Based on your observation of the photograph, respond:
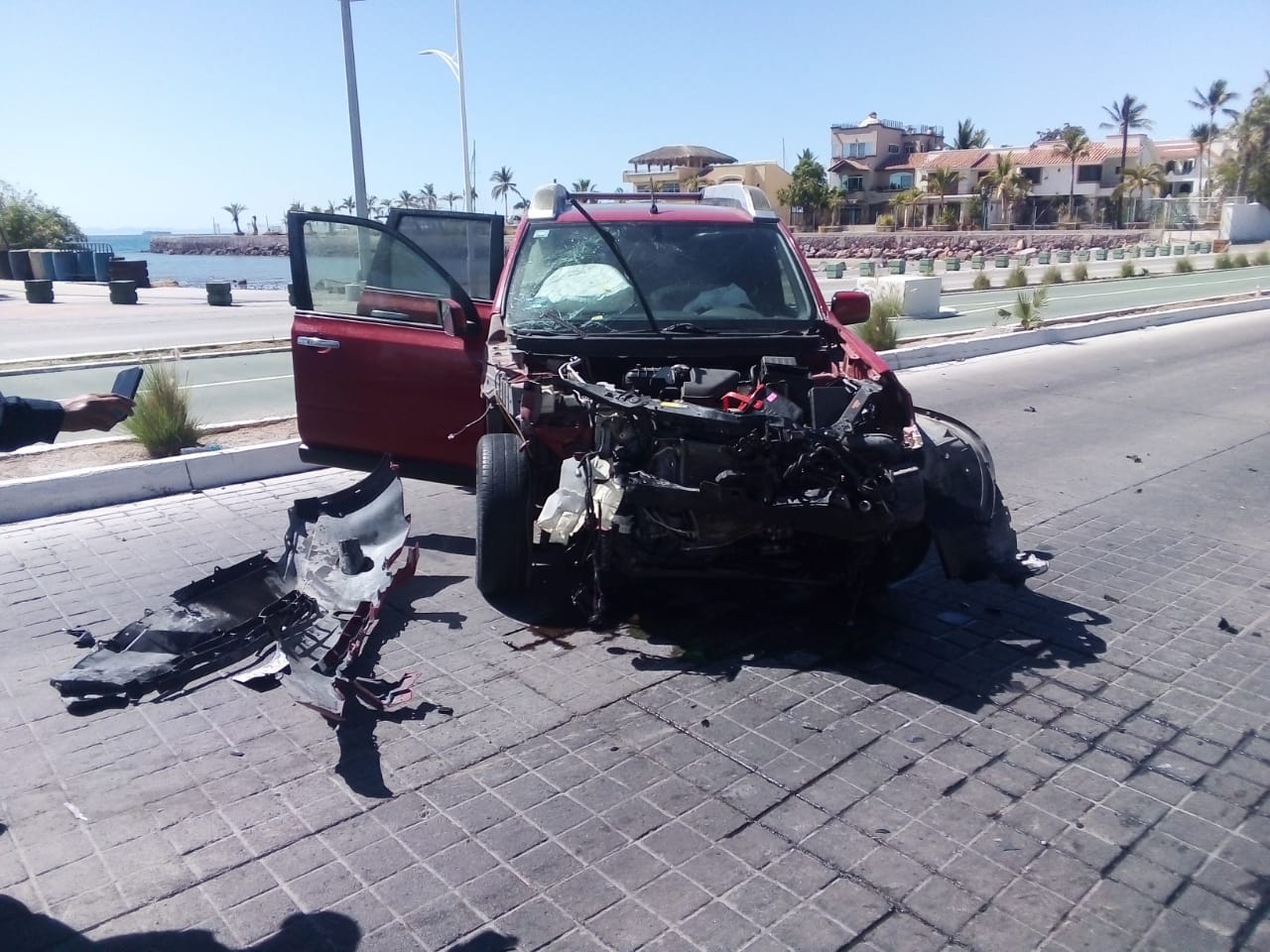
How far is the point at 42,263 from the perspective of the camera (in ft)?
113

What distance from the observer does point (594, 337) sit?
204 inches

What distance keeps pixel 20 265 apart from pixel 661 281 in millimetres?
36472

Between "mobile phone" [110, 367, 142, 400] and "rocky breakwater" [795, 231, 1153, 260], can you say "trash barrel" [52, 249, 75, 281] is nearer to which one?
"mobile phone" [110, 367, 142, 400]

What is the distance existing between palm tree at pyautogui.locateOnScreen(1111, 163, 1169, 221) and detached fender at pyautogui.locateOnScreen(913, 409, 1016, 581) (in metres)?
79.8

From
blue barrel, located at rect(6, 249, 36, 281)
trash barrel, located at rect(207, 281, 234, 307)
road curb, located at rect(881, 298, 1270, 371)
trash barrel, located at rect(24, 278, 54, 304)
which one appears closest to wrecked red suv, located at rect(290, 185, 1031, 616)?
road curb, located at rect(881, 298, 1270, 371)

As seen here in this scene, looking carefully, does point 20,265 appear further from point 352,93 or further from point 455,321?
point 455,321

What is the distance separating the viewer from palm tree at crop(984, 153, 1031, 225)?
8031 cm

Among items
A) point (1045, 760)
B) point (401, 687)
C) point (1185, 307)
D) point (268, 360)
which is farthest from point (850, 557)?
point (1185, 307)

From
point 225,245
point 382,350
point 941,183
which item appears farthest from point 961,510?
point 225,245

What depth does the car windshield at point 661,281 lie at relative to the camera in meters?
5.54

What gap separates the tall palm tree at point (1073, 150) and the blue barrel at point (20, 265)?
7174 centimetres

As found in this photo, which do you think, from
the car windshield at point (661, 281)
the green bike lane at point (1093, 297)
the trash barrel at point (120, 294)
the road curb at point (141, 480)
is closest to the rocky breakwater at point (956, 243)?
the green bike lane at point (1093, 297)

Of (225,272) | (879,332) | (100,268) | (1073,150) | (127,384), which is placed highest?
(1073,150)

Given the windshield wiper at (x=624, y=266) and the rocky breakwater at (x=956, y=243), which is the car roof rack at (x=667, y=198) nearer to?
the windshield wiper at (x=624, y=266)
